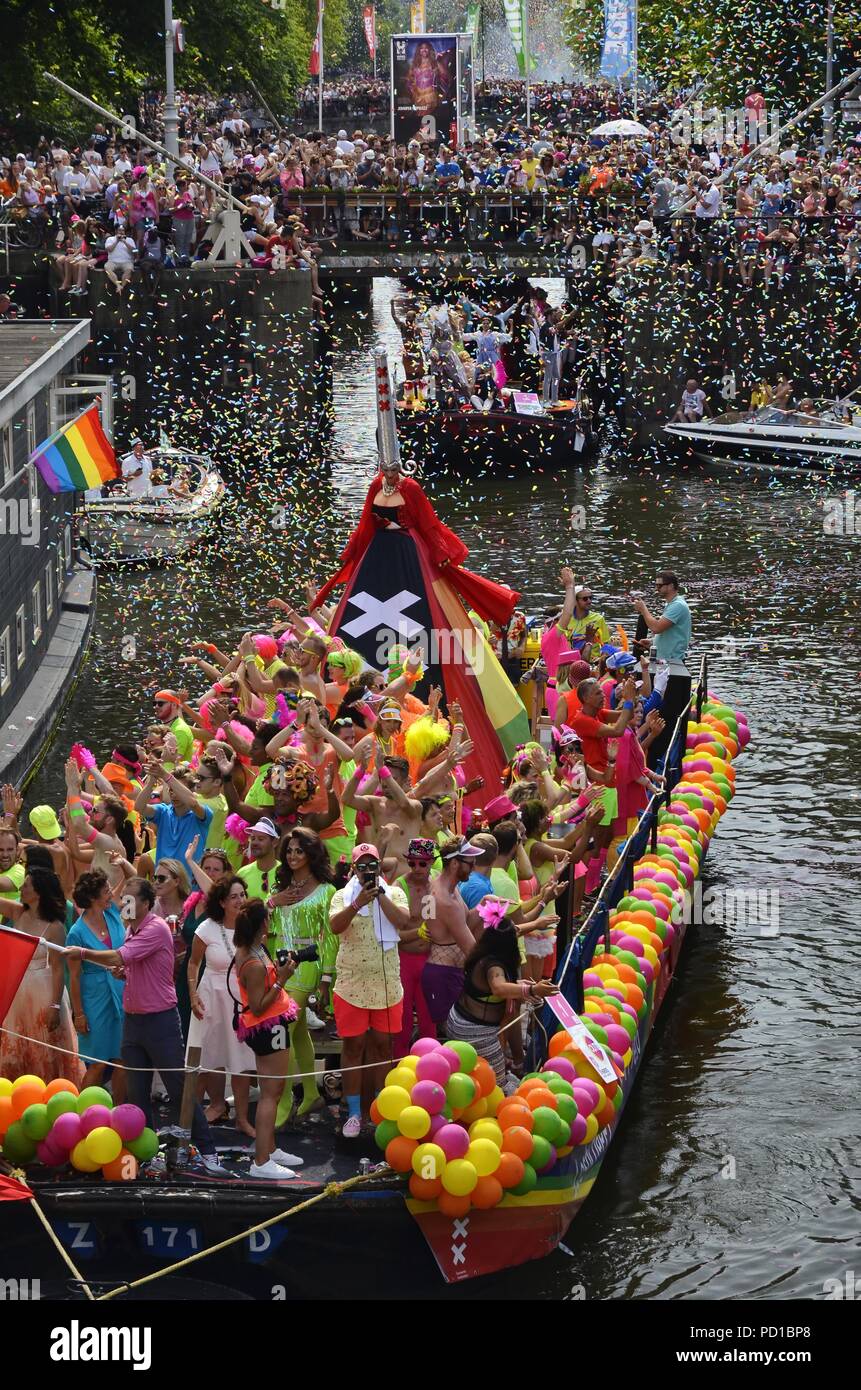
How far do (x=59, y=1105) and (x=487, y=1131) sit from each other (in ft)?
6.92

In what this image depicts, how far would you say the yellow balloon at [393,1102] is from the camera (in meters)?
10.6

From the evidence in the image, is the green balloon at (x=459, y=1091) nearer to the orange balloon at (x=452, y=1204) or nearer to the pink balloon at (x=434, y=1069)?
the pink balloon at (x=434, y=1069)

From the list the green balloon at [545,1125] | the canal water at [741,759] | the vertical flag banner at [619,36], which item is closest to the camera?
the green balloon at [545,1125]

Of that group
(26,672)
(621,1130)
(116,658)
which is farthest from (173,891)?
(116,658)

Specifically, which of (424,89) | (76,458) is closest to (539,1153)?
(76,458)

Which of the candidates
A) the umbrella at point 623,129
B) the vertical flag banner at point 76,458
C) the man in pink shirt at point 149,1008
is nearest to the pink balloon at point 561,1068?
the man in pink shirt at point 149,1008

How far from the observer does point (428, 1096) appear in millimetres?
10602

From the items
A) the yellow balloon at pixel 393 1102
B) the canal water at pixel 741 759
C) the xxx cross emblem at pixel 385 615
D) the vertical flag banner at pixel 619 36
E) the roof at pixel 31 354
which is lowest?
the canal water at pixel 741 759

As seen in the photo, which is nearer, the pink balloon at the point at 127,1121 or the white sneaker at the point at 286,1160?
the pink balloon at the point at 127,1121

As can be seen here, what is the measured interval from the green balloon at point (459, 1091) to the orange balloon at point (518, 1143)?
0.26 metres

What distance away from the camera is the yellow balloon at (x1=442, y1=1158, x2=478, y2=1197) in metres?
10.5

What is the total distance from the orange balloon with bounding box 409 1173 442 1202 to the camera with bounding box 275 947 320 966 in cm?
130

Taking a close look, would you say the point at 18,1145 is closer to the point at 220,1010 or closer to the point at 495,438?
the point at 220,1010
